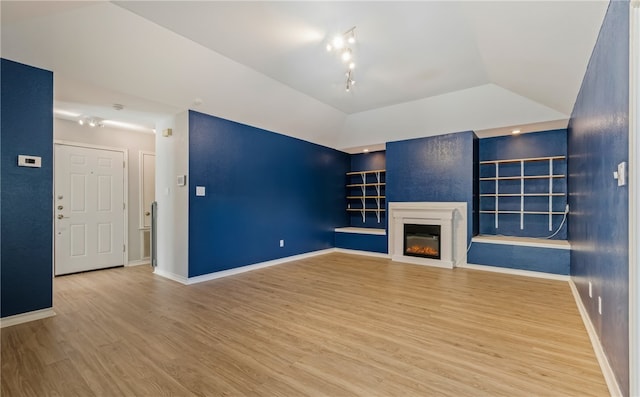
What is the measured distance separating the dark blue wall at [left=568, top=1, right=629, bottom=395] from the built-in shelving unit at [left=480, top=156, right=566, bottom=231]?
254 centimetres

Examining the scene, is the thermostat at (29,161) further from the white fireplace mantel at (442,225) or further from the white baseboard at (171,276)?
the white fireplace mantel at (442,225)

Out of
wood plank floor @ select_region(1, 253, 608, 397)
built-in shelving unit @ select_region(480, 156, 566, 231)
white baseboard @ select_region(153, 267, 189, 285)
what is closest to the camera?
wood plank floor @ select_region(1, 253, 608, 397)

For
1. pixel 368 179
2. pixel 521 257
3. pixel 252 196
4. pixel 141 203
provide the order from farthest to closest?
pixel 368 179
pixel 141 203
pixel 252 196
pixel 521 257

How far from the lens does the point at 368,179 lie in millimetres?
7172

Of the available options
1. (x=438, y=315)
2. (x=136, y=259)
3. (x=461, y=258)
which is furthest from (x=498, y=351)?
(x=136, y=259)

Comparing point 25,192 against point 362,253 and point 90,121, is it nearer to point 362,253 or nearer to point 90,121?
point 90,121

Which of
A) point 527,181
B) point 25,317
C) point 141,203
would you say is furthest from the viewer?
point 141,203

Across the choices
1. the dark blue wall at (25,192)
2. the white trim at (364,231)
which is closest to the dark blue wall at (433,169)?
the white trim at (364,231)

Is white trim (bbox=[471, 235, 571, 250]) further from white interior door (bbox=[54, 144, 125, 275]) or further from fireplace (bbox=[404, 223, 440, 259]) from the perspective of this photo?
white interior door (bbox=[54, 144, 125, 275])

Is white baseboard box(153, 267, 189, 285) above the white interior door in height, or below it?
below

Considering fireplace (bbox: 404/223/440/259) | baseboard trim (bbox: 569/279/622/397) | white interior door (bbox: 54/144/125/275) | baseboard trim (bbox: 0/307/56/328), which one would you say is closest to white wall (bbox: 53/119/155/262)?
white interior door (bbox: 54/144/125/275)

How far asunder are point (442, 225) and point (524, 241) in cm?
125

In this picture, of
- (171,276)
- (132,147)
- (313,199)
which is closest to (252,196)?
(313,199)

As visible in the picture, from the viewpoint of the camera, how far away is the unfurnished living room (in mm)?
1912
